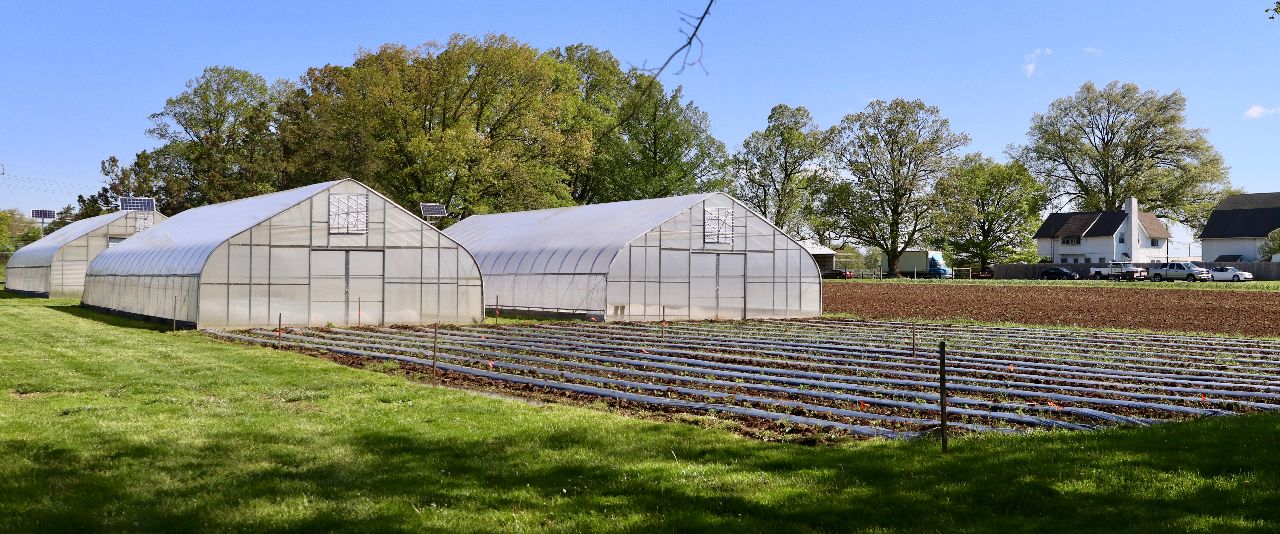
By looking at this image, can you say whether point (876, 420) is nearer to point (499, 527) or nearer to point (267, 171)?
point (499, 527)

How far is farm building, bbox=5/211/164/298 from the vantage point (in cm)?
4997

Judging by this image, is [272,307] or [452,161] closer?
[272,307]

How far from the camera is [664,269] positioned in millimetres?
34062

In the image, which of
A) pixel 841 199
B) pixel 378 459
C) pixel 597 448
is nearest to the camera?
pixel 378 459

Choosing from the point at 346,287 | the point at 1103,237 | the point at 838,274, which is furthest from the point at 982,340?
the point at 1103,237

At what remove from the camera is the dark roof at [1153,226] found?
96.7m

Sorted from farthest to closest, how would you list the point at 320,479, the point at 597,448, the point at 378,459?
the point at 597,448 < the point at 378,459 < the point at 320,479

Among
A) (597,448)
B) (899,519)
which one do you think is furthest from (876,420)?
(899,519)

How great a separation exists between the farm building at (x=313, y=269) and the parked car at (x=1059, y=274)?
2423 inches

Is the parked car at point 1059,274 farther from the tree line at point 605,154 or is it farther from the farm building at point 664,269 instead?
the farm building at point 664,269

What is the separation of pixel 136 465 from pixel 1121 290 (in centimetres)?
5413

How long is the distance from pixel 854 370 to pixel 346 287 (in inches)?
689

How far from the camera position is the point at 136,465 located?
9477 mm

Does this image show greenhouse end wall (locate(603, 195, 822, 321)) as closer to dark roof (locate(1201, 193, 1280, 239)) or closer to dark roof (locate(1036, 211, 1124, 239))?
dark roof (locate(1036, 211, 1124, 239))
